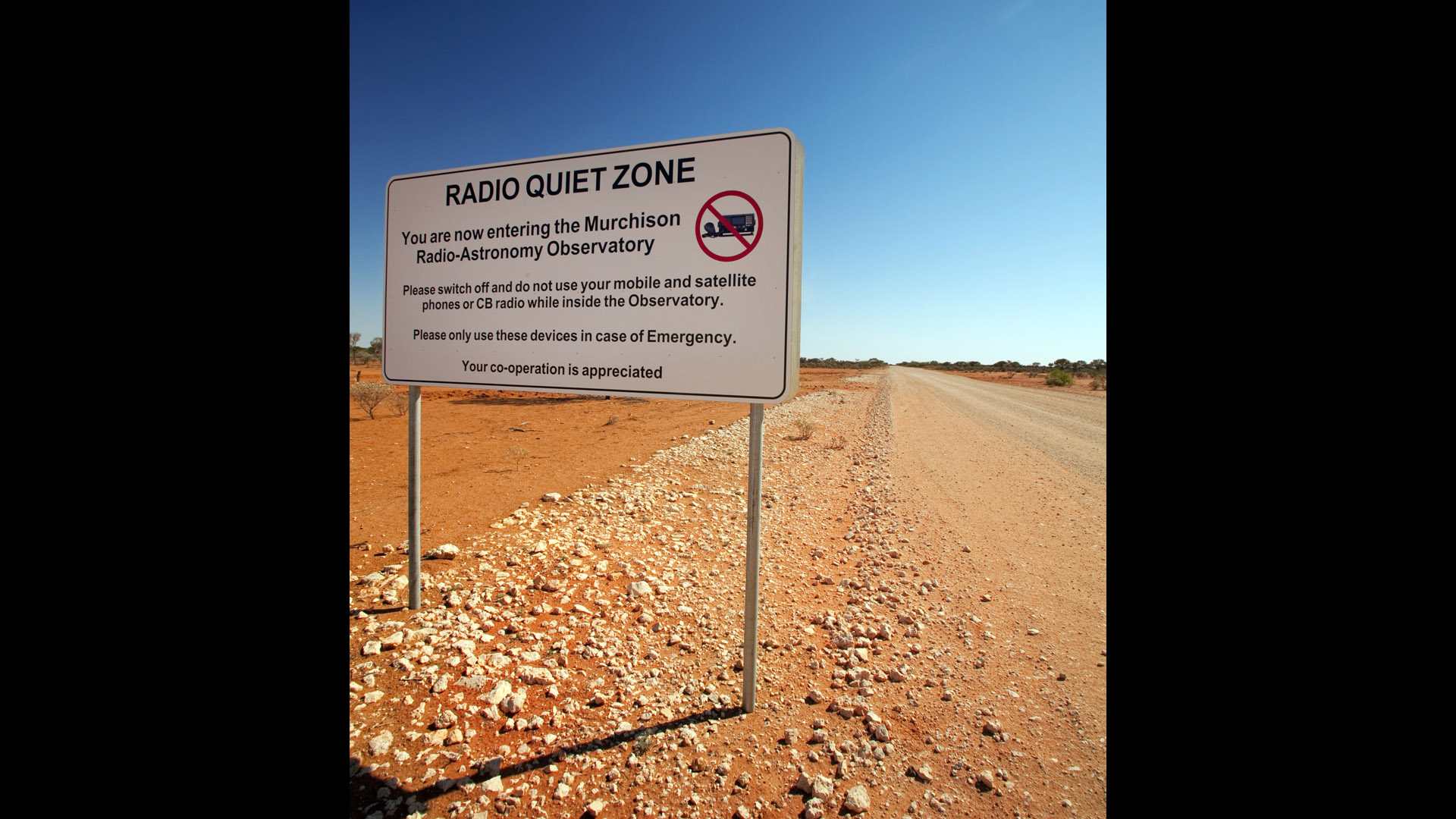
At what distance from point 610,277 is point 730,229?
2.63 ft

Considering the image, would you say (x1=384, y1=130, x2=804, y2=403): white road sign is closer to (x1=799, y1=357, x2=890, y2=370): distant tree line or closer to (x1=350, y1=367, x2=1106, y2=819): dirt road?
(x1=350, y1=367, x2=1106, y2=819): dirt road

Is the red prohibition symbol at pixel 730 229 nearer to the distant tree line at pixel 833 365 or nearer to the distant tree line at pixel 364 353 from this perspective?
the distant tree line at pixel 364 353

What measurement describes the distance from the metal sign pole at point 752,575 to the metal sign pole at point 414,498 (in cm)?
235

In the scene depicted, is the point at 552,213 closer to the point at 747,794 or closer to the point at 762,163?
the point at 762,163

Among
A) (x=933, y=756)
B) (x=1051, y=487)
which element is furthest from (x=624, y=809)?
(x=1051, y=487)

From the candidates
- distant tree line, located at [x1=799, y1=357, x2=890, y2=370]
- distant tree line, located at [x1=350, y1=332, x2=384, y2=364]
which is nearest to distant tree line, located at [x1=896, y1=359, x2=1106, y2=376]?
distant tree line, located at [x1=799, y1=357, x2=890, y2=370]

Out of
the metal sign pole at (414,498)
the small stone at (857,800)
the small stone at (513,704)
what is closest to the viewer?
the small stone at (857,800)

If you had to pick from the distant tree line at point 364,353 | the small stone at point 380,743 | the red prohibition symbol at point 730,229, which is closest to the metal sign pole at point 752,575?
the red prohibition symbol at point 730,229

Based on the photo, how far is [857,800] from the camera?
194 centimetres

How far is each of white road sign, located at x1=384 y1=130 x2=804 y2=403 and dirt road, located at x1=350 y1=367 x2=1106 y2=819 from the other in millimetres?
1550

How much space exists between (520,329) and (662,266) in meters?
1.05

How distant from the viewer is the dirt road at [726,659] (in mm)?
2031
